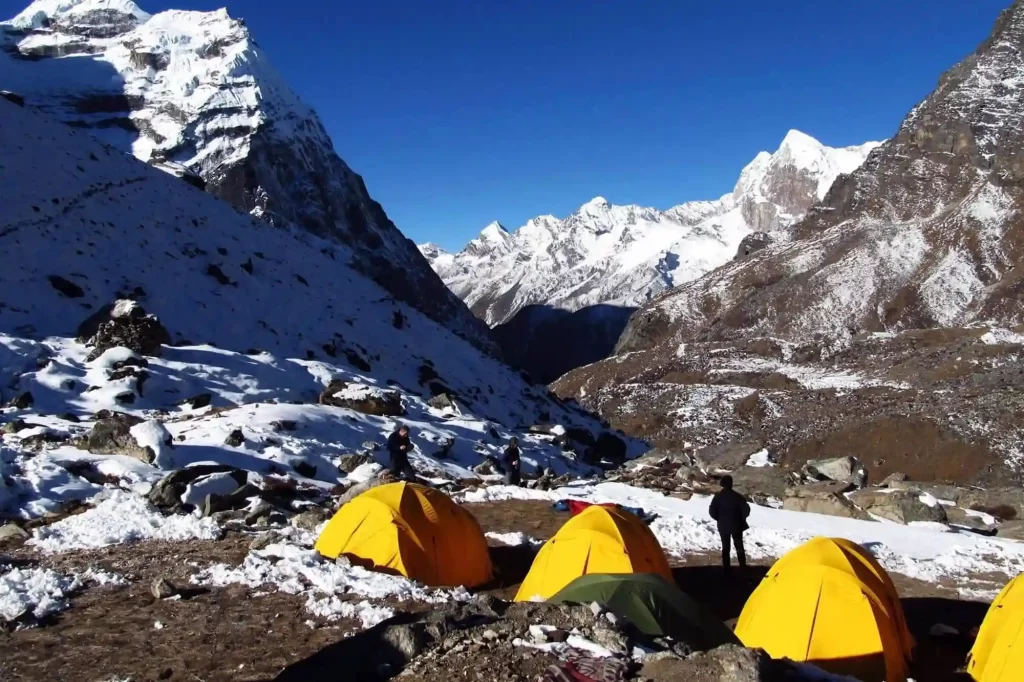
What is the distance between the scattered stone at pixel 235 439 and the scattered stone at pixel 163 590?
38.9 ft

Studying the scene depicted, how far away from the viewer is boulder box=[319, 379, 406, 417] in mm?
30906

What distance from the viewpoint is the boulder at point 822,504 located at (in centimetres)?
2295

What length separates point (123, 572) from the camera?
42.0ft

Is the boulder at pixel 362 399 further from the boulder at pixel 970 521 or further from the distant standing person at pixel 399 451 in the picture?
the boulder at pixel 970 521

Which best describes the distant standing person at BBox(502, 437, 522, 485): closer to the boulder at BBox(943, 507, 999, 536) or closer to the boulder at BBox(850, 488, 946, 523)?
the boulder at BBox(850, 488, 946, 523)

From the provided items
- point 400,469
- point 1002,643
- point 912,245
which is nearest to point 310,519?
point 400,469

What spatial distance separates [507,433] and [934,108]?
171573mm

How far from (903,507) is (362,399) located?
2125 cm

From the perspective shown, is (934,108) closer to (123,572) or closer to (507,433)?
(507,433)

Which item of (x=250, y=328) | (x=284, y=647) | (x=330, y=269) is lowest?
(x=284, y=647)

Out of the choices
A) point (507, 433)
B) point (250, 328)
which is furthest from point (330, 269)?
point (507, 433)

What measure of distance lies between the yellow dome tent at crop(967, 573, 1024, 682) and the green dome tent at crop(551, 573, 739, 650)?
3.66 m

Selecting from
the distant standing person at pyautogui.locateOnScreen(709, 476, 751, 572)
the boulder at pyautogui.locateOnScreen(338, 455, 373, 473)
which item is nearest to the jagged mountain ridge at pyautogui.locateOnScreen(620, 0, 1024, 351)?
the distant standing person at pyautogui.locateOnScreen(709, 476, 751, 572)

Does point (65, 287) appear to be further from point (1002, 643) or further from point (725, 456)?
point (1002, 643)
